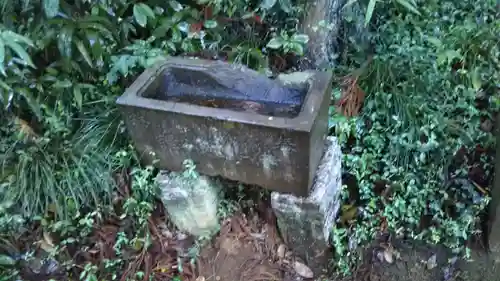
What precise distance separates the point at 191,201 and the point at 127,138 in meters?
0.59

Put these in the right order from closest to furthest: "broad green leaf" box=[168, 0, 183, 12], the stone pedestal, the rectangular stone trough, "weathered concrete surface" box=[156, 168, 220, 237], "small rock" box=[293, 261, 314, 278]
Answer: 1. the rectangular stone trough
2. the stone pedestal
3. "weathered concrete surface" box=[156, 168, 220, 237]
4. "small rock" box=[293, 261, 314, 278]
5. "broad green leaf" box=[168, 0, 183, 12]

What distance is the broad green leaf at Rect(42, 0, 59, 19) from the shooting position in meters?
2.28

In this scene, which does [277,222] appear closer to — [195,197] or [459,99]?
[195,197]

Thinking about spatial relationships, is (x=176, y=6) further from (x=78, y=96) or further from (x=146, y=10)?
(x=78, y=96)

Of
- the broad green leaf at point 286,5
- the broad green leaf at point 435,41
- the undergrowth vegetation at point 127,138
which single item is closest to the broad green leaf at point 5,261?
the undergrowth vegetation at point 127,138

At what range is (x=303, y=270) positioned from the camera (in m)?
2.57

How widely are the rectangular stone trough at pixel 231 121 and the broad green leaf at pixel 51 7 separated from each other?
55 centimetres

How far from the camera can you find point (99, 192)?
2641 mm

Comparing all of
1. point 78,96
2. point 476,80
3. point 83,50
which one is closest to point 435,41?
point 476,80

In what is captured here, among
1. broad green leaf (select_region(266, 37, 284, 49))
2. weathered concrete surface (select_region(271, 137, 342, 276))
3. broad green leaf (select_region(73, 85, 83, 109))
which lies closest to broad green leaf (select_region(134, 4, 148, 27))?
broad green leaf (select_region(73, 85, 83, 109))

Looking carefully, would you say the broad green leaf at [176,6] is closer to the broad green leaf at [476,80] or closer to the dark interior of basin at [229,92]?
the dark interior of basin at [229,92]

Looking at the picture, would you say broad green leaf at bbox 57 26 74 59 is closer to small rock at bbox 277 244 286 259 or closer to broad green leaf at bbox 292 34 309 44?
broad green leaf at bbox 292 34 309 44

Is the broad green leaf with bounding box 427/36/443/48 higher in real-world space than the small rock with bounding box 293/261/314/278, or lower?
higher

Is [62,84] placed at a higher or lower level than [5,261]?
higher
